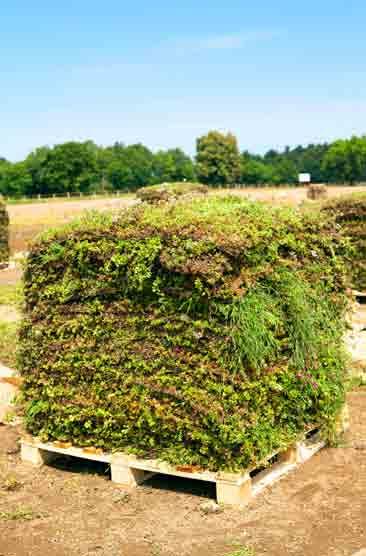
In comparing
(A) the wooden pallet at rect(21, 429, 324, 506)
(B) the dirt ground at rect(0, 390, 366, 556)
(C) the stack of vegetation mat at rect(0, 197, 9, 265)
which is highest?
(C) the stack of vegetation mat at rect(0, 197, 9, 265)

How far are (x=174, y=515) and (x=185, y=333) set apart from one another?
1320 millimetres

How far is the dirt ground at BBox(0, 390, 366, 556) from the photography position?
4.99 metres

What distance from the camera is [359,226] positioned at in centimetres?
1475

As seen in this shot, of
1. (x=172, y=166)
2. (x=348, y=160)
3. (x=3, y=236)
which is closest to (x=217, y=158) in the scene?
(x=172, y=166)

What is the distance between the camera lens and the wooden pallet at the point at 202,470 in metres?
5.57

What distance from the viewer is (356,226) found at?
14.8 meters

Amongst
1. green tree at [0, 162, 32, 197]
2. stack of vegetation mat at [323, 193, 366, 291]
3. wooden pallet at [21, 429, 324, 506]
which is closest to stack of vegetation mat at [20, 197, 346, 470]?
wooden pallet at [21, 429, 324, 506]

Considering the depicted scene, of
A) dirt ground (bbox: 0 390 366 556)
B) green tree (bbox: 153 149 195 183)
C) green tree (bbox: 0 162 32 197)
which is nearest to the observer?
dirt ground (bbox: 0 390 366 556)

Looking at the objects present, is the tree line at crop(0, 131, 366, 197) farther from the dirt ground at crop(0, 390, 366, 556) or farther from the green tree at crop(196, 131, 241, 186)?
the dirt ground at crop(0, 390, 366, 556)

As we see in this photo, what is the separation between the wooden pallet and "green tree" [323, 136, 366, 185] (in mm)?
118755

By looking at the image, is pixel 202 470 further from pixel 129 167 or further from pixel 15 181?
pixel 129 167

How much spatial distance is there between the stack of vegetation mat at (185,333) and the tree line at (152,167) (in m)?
101

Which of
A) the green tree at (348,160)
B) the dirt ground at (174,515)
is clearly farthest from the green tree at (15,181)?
the dirt ground at (174,515)

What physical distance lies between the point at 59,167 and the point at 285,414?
10458cm
